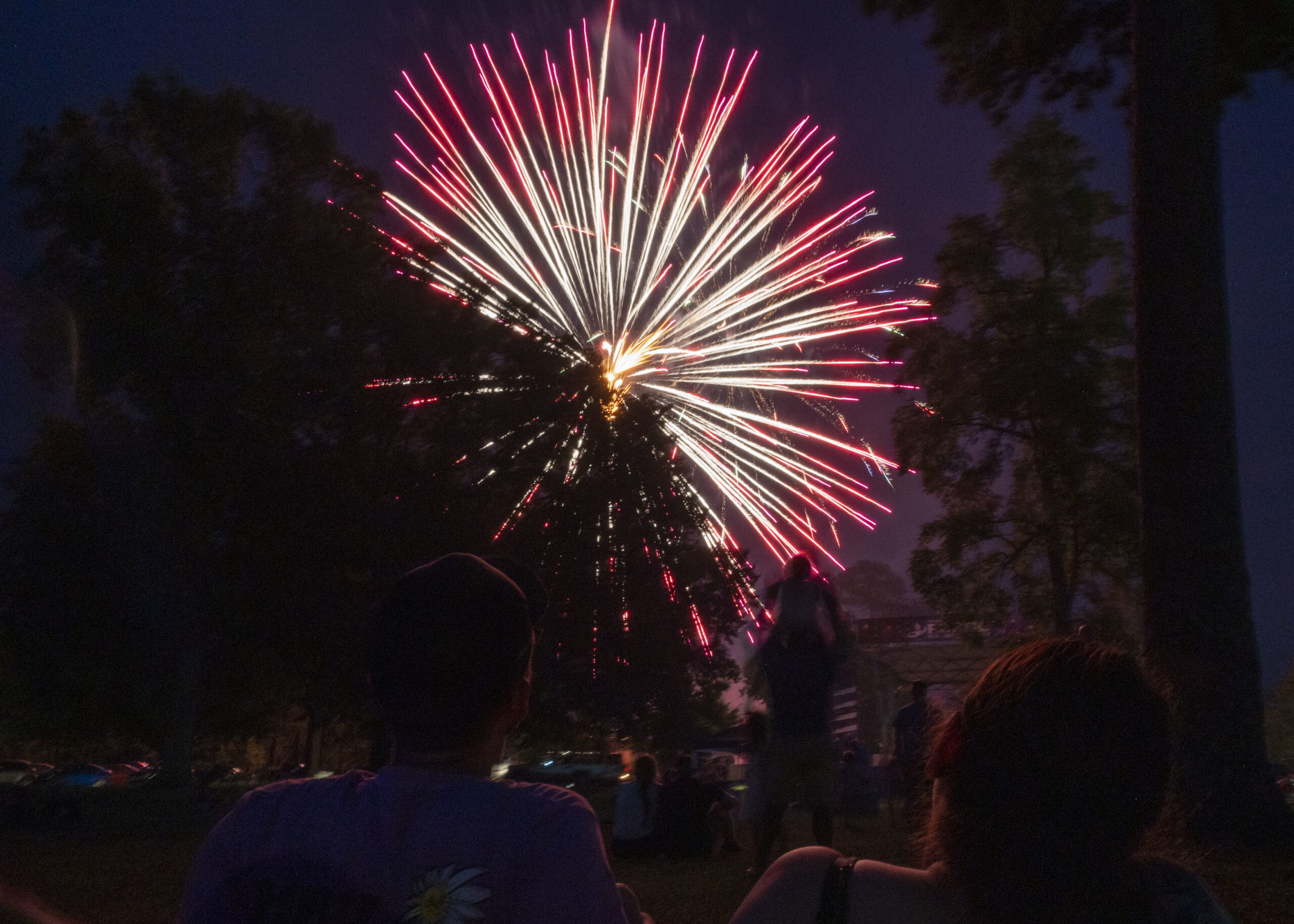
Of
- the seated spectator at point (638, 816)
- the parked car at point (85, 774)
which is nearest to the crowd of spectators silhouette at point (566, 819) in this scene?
the seated spectator at point (638, 816)

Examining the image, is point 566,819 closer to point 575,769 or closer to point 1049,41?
point 1049,41

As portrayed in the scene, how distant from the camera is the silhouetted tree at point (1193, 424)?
332 inches

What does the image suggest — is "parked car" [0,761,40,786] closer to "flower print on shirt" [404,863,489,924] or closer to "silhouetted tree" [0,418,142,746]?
"silhouetted tree" [0,418,142,746]

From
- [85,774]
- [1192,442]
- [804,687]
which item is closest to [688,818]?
[804,687]

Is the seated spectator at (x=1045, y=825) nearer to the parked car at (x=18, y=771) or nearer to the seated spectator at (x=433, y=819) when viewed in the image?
the seated spectator at (x=433, y=819)

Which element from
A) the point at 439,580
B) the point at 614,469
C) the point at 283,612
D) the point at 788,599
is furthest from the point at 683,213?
the point at 439,580

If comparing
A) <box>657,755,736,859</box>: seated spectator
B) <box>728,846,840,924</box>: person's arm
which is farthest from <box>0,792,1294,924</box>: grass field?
<box>728,846,840,924</box>: person's arm

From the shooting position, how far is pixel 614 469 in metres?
31.7

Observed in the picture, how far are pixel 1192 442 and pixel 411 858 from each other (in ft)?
29.1

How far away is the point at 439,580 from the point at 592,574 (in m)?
28.8

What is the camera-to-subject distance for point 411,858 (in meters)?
1.90

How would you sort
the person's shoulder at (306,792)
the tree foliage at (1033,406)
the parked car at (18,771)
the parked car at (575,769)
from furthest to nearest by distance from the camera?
the parked car at (575,769) → the parked car at (18,771) → the tree foliage at (1033,406) → the person's shoulder at (306,792)

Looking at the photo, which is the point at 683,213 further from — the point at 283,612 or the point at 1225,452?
the point at 1225,452

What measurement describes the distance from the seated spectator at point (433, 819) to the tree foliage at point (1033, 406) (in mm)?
23866
